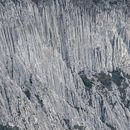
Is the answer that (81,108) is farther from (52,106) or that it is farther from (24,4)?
(24,4)

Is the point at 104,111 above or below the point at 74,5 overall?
below

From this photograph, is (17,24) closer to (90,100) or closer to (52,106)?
(52,106)

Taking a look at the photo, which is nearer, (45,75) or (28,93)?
(28,93)

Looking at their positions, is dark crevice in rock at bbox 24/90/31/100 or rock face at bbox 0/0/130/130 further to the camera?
dark crevice in rock at bbox 24/90/31/100

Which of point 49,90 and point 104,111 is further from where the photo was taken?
point 104,111

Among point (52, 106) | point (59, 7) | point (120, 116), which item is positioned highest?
point (59, 7)

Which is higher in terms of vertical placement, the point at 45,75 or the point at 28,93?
the point at 28,93

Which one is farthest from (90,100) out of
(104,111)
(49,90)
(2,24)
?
(2,24)

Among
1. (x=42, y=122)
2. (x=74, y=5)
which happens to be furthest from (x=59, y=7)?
(x=42, y=122)

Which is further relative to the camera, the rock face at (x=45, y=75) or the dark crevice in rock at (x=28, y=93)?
the dark crevice in rock at (x=28, y=93)
